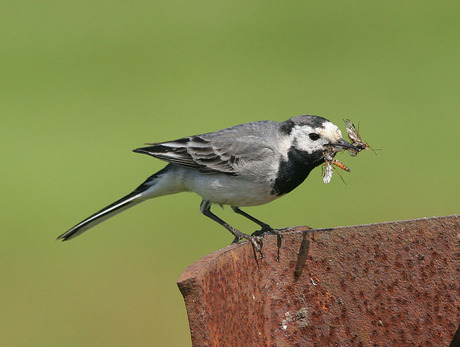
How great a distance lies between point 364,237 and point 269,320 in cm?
70

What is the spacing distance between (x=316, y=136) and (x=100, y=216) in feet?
6.72

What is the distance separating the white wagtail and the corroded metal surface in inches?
62.4

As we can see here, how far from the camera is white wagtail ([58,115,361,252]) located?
6.68 m

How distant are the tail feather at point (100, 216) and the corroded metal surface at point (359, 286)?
2.94 meters

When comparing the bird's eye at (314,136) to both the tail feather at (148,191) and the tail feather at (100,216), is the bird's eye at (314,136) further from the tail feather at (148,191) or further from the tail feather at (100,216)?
the tail feather at (100,216)

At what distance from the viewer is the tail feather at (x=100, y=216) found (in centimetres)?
724

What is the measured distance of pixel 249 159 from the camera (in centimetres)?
677

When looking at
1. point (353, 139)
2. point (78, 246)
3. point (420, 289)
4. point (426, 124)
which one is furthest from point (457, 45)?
point (420, 289)

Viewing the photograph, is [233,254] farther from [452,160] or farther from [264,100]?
[264,100]

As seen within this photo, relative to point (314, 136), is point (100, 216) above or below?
below

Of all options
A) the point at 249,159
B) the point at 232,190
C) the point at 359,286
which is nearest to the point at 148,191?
the point at 232,190

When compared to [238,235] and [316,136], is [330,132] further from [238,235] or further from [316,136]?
[238,235]

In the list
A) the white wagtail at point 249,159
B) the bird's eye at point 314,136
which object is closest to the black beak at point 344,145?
the white wagtail at point 249,159

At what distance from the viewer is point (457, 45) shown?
1891 centimetres
